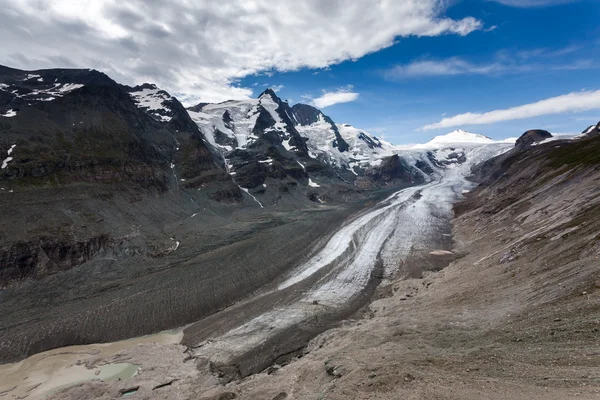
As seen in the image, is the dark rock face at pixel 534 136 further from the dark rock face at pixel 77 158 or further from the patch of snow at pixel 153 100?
the patch of snow at pixel 153 100

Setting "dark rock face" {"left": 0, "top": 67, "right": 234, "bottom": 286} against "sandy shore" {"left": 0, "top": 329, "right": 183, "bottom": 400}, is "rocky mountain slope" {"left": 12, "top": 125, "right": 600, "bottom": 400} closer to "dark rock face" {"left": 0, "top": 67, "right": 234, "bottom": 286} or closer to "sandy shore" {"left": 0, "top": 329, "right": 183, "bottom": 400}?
"sandy shore" {"left": 0, "top": 329, "right": 183, "bottom": 400}

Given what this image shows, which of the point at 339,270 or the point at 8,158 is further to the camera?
the point at 8,158

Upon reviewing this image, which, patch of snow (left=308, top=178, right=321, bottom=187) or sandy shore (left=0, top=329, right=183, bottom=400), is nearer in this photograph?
sandy shore (left=0, top=329, right=183, bottom=400)

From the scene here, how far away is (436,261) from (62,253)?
6123 centimetres

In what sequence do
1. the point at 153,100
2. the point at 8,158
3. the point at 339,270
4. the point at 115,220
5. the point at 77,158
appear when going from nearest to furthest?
the point at 339,270 → the point at 8,158 → the point at 115,220 → the point at 77,158 → the point at 153,100

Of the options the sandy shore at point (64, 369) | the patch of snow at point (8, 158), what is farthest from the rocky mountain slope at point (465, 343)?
the patch of snow at point (8, 158)

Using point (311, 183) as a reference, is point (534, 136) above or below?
above

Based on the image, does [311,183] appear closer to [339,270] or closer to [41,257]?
[339,270]

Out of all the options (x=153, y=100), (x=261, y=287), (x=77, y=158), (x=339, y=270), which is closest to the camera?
(x=261, y=287)

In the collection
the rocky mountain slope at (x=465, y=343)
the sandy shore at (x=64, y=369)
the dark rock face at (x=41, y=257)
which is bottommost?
the sandy shore at (x=64, y=369)

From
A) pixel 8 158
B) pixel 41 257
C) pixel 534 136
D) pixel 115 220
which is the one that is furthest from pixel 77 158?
pixel 534 136

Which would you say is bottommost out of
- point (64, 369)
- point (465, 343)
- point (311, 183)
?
point (64, 369)

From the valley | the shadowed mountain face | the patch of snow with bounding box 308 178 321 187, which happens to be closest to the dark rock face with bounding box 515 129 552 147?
the valley

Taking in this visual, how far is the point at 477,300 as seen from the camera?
25.7 metres
